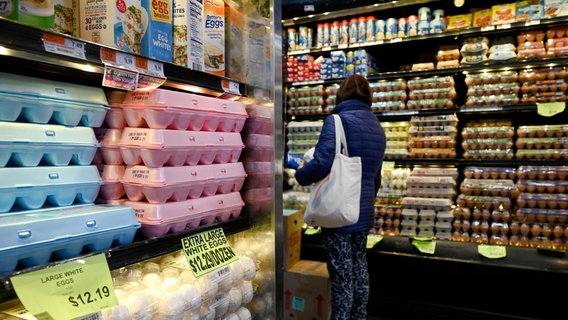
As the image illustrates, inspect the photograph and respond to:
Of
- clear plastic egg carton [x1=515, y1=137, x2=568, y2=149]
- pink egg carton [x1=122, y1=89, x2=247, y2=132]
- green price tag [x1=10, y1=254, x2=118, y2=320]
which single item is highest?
pink egg carton [x1=122, y1=89, x2=247, y2=132]

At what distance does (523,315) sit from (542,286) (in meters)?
0.27

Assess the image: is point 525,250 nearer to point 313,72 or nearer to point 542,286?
point 542,286

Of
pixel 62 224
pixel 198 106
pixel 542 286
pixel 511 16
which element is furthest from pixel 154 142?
pixel 511 16

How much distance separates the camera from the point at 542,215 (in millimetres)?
3242

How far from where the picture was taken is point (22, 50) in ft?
2.54

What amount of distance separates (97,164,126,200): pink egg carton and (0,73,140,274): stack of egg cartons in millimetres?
123

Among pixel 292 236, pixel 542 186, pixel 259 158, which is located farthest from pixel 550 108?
pixel 259 158

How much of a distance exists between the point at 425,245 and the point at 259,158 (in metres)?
2.33

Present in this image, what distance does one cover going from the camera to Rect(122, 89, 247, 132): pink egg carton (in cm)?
117

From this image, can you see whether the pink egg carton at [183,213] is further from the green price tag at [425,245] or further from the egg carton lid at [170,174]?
the green price tag at [425,245]

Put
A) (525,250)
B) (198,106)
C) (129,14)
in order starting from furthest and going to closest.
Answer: (525,250) < (198,106) < (129,14)

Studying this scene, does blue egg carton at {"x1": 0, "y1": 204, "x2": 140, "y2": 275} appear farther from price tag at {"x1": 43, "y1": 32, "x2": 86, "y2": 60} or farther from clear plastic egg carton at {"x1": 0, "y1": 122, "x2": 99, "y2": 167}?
price tag at {"x1": 43, "y1": 32, "x2": 86, "y2": 60}

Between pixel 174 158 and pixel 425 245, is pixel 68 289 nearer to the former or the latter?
pixel 174 158

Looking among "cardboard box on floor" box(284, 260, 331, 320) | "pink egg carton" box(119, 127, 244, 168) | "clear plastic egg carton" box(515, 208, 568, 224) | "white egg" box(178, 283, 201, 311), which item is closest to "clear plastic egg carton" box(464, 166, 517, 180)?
"clear plastic egg carton" box(515, 208, 568, 224)
